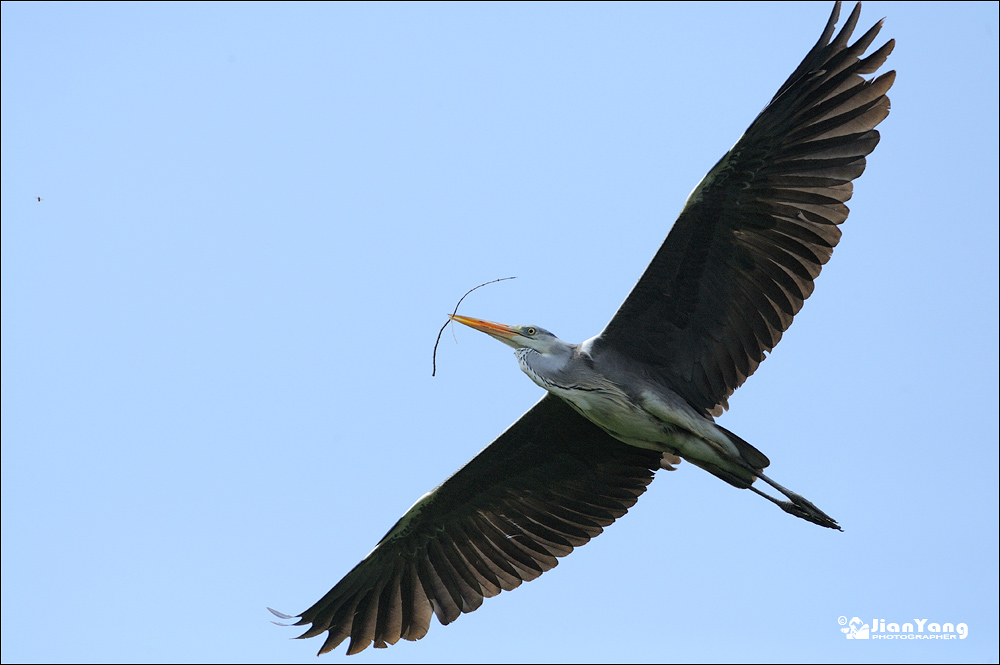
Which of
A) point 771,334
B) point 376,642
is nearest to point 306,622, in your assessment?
point 376,642

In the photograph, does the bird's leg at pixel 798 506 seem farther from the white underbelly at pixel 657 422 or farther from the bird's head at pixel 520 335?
the bird's head at pixel 520 335

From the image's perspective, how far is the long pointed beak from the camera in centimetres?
1059

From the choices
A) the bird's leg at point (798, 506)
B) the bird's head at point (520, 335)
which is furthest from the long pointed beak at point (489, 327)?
the bird's leg at point (798, 506)

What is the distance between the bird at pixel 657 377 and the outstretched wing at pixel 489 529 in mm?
14

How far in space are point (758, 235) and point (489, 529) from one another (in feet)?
12.7

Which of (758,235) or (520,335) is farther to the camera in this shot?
(520,335)

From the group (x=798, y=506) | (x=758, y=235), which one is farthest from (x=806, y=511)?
(x=758, y=235)

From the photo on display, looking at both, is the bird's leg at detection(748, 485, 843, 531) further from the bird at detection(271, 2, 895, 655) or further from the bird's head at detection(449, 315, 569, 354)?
the bird's head at detection(449, 315, 569, 354)

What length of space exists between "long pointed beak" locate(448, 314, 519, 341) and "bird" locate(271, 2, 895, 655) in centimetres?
2

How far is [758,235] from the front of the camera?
9.84 m

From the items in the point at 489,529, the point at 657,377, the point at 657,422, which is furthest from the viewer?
the point at 489,529

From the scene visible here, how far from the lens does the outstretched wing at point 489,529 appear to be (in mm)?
11133

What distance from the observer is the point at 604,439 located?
36.3ft

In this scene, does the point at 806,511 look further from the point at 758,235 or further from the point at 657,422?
the point at 758,235
